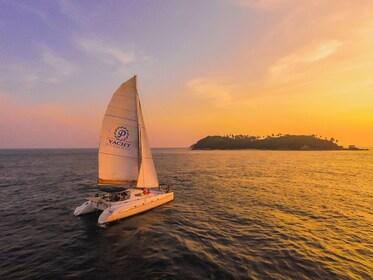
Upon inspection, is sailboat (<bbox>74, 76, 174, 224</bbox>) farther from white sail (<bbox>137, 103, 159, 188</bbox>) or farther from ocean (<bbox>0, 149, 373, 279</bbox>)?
ocean (<bbox>0, 149, 373, 279</bbox>)

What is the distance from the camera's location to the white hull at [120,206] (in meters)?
19.6

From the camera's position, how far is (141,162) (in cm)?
2438

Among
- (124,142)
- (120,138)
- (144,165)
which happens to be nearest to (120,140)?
(120,138)

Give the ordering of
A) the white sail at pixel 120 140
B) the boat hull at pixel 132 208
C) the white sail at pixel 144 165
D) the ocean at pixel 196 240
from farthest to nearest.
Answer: the white sail at pixel 144 165 < the white sail at pixel 120 140 < the boat hull at pixel 132 208 < the ocean at pixel 196 240

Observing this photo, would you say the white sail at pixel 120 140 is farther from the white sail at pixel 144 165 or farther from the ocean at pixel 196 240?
the ocean at pixel 196 240

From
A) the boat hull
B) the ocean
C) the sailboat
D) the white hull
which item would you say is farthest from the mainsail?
the ocean

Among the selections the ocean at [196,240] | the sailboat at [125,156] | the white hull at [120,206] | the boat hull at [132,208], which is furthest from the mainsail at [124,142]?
the ocean at [196,240]

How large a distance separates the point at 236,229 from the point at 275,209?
8081 millimetres

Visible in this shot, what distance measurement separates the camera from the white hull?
19594 millimetres

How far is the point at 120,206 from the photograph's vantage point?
20672 millimetres

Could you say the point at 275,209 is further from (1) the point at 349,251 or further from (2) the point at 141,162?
(2) the point at 141,162

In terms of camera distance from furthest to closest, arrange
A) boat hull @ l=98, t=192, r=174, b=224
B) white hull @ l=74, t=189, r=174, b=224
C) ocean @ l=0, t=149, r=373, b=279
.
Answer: white hull @ l=74, t=189, r=174, b=224
boat hull @ l=98, t=192, r=174, b=224
ocean @ l=0, t=149, r=373, b=279

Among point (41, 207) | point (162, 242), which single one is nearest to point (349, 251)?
point (162, 242)

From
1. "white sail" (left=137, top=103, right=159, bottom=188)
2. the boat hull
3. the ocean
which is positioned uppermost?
"white sail" (left=137, top=103, right=159, bottom=188)
